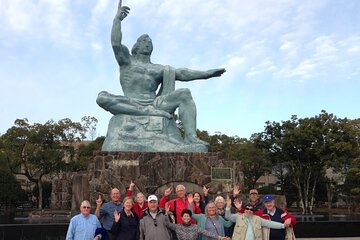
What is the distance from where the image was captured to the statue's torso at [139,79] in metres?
11.8

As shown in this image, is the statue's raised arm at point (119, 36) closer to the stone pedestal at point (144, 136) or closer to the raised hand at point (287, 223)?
the stone pedestal at point (144, 136)

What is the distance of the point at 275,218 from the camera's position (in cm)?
492

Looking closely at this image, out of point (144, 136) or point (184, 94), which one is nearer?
point (144, 136)

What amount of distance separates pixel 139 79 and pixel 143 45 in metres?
1.04

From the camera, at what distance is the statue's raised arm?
1127 centimetres

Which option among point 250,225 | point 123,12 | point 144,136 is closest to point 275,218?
point 250,225

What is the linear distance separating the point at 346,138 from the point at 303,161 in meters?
2.69

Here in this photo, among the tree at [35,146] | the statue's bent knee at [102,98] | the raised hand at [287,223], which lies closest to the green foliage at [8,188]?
the tree at [35,146]

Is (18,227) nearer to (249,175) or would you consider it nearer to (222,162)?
(222,162)

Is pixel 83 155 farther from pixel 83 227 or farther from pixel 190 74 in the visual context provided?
pixel 83 227

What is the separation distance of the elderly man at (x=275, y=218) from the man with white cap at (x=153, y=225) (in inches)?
44.4

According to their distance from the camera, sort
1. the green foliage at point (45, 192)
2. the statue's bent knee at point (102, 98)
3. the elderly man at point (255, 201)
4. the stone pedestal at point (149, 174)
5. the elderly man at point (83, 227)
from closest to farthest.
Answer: the elderly man at point (83, 227) < the elderly man at point (255, 201) < the stone pedestal at point (149, 174) < the statue's bent knee at point (102, 98) < the green foliage at point (45, 192)

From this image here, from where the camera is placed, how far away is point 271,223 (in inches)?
187

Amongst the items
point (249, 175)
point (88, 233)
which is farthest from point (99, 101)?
point (249, 175)
